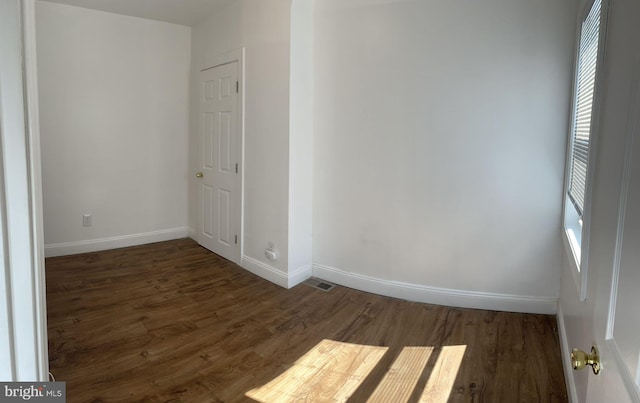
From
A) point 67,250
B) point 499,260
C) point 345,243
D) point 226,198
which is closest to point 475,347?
point 499,260

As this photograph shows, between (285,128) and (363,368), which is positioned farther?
(285,128)

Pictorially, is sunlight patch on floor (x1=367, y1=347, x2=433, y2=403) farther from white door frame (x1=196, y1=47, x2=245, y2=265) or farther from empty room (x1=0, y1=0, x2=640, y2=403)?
white door frame (x1=196, y1=47, x2=245, y2=265)

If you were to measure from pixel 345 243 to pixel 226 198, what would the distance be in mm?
1453

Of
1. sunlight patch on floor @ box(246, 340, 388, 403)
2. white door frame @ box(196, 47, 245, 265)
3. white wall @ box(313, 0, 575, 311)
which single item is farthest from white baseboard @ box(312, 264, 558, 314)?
white door frame @ box(196, 47, 245, 265)

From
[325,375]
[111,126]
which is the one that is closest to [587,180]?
[325,375]

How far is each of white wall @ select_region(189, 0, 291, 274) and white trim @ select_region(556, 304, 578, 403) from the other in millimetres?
2060

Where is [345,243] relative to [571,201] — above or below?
below

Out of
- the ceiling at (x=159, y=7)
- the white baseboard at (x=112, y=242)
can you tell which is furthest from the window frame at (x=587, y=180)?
the white baseboard at (x=112, y=242)

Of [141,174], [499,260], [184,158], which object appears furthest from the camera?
[184,158]

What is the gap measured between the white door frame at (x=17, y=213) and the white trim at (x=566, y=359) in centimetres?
212

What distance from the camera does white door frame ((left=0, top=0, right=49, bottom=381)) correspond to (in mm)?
753

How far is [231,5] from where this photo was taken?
12.3 feet

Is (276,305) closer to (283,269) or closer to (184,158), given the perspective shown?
(283,269)

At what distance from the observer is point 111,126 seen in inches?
165
